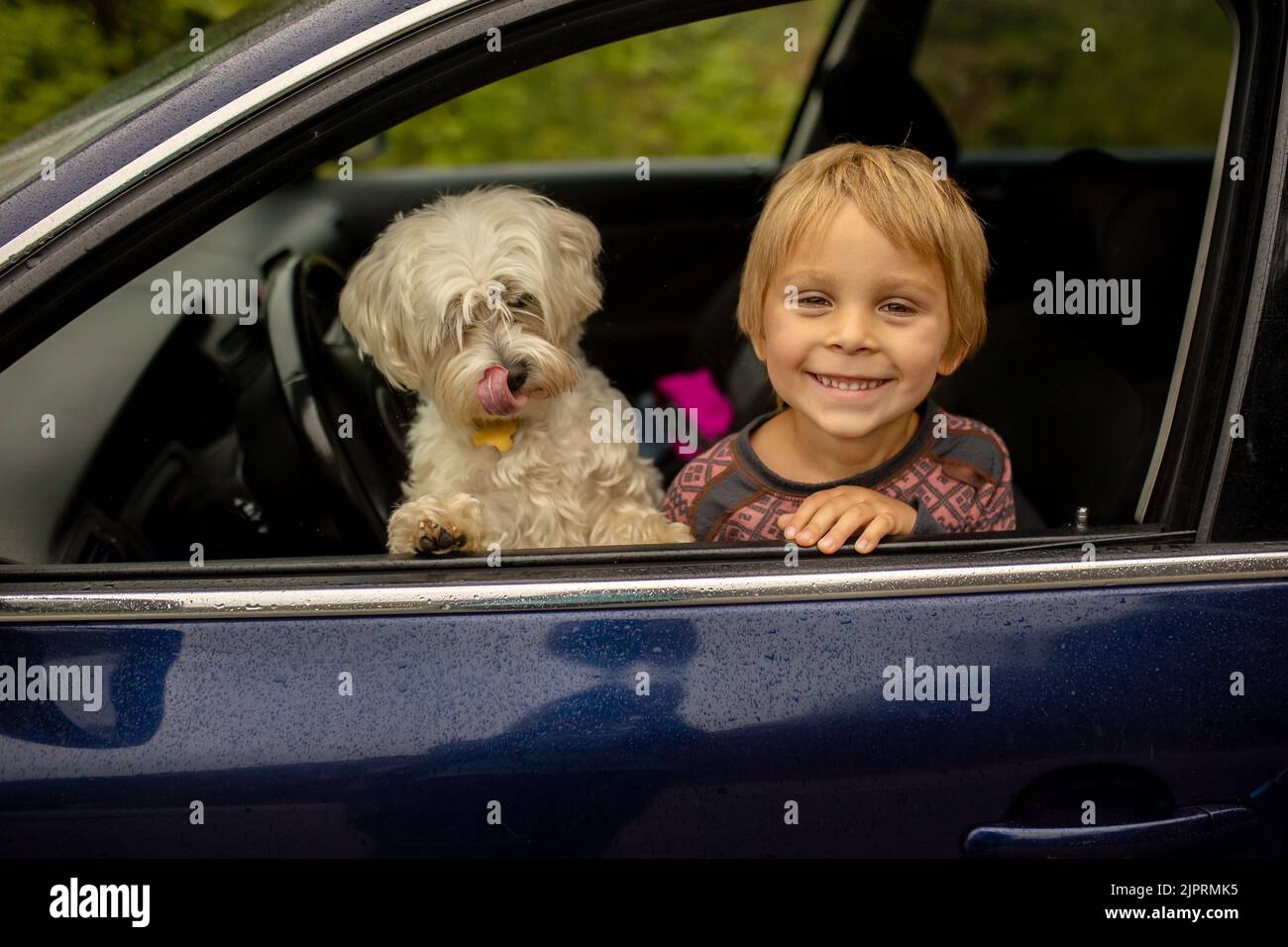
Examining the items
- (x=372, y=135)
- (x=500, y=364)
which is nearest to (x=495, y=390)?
(x=500, y=364)

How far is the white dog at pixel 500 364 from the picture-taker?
2049 millimetres

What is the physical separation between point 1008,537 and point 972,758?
295 millimetres

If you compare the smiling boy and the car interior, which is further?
A: the car interior

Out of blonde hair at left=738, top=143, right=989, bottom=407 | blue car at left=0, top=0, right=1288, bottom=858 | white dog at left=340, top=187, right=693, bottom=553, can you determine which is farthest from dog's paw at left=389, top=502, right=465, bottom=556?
blonde hair at left=738, top=143, right=989, bottom=407

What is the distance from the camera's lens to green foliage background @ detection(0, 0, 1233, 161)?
374 centimetres

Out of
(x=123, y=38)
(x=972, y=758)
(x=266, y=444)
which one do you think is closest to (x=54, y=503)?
(x=266, y=444)

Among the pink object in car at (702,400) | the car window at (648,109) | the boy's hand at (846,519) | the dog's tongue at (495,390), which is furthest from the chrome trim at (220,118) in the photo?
the car window at (648,109)

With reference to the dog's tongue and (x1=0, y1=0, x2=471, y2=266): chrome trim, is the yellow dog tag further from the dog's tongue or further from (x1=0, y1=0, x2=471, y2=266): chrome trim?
(x1=0, y1=0, x2=471, y2=266): chrome trim

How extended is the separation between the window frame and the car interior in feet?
0.67

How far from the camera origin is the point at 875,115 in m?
3.15

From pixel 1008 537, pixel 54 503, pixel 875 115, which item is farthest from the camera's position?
pixel 875 115

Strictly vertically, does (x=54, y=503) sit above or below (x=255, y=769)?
above

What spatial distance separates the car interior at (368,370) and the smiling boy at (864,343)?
0.29 meters
